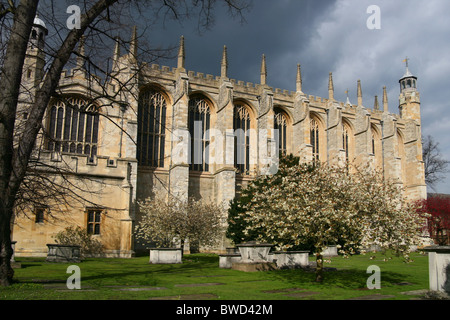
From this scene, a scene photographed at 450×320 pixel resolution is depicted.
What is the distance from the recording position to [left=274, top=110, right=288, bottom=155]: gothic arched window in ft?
112

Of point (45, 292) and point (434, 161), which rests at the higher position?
point (434, 161)

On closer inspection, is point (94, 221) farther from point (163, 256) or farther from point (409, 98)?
point (409, 98)

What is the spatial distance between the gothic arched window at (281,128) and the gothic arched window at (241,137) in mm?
2944

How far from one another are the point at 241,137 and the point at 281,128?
4344 millimetres

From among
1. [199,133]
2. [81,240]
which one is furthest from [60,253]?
[199,133]

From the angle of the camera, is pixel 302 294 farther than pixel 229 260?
No

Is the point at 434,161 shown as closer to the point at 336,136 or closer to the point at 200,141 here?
the point at 336,136

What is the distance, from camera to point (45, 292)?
7.40 meters

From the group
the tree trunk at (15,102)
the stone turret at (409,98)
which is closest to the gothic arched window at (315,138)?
the stone turret at (409,98)

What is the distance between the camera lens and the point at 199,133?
30500mm

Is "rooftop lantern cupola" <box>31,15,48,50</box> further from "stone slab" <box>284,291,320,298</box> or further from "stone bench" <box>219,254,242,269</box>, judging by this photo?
"stone bench" <box>219,254,242,269</box>

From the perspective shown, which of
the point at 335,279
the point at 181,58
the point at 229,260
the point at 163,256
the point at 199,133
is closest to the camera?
the point at 335,279
